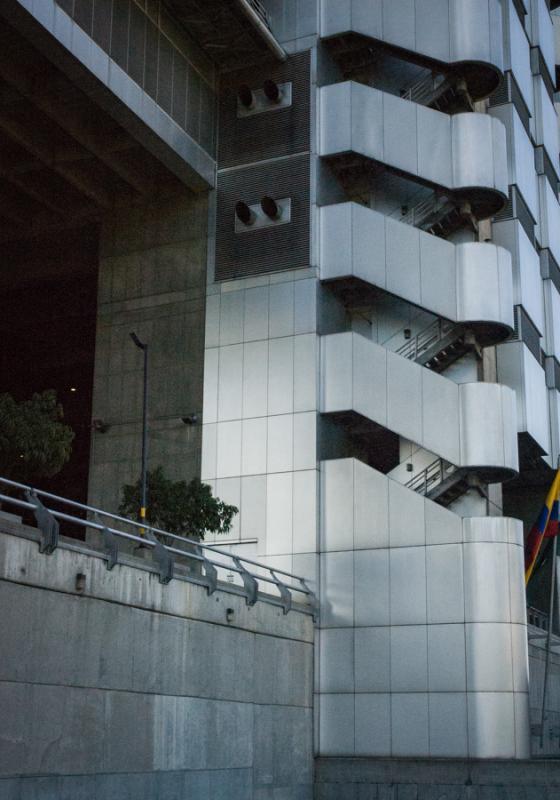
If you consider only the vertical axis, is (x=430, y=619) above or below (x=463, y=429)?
below

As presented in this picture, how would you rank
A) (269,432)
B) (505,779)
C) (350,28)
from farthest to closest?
(350,28) → (269,432) → (505,779)

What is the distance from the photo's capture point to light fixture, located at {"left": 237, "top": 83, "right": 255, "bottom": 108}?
45.6m

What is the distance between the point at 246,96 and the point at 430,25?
25.0ft

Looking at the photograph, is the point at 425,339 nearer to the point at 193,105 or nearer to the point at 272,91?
the point at 272,91

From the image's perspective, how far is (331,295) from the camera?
144 feet

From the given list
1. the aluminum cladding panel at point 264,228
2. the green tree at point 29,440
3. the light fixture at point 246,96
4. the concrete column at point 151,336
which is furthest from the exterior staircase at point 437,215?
the green tree at point 29,440

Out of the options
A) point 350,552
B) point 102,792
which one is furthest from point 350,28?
point 102,792

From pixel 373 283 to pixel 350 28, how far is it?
1041cm

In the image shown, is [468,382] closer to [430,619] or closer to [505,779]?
[430,619]

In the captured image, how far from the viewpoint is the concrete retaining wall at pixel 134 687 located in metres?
24.2

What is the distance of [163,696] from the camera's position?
29.3 metres

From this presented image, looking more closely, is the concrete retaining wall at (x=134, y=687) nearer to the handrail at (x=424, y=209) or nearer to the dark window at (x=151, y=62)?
the handrail at (x=424, y=209)

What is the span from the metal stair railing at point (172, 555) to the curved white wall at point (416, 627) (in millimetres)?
1809

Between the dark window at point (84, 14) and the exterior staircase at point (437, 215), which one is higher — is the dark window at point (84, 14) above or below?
above
